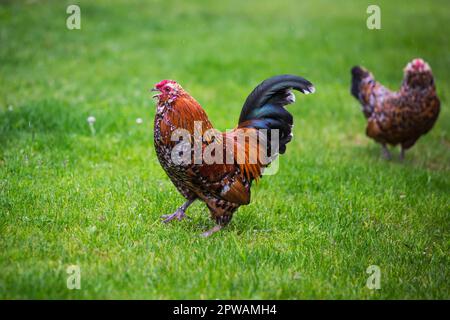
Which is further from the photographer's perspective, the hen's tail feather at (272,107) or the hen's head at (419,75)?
the hen's head at (419,75)

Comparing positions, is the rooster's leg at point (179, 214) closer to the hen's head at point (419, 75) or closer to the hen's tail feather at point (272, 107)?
the hen's tail feather at point (272, 107)

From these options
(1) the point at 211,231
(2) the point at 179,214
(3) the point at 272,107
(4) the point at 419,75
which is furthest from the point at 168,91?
(4) the point at 419,75

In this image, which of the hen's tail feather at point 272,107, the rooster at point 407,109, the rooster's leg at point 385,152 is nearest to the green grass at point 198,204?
the rooster's leg at point 385,152

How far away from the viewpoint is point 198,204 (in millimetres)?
7164

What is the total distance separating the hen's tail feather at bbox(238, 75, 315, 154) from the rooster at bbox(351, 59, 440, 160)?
11.1 ft

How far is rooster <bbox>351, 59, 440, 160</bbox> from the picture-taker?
29.3 ft

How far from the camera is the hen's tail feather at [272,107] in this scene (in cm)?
611

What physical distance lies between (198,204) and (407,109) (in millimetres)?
3932

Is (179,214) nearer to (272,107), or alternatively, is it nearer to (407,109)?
(272,107)

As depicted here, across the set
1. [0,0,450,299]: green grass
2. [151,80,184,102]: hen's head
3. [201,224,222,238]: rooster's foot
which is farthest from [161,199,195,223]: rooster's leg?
[151,80,184,102]: hen's head

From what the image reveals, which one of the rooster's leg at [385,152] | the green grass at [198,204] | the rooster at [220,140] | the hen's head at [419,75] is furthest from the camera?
the rooster's leg at [385,152]

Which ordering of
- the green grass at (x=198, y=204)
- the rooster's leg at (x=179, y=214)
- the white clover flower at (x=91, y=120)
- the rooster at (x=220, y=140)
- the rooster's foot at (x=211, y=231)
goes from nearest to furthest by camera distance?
1. the green grass at (x=198, y=204)
2. the rooster at (x=220, y=140)
3. the rooster's foot at (x=211, y=231)
4. the rooster's leg at (x=179, y=214)
5. the white clover flower at (x=91, y=120)

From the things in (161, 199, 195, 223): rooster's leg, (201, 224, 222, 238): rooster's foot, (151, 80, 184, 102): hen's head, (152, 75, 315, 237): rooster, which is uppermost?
(151, 80, 184, 102): hen's head

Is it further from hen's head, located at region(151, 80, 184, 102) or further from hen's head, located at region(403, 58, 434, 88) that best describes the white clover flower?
hen's head, located at region(403, 58, 434, 88)
